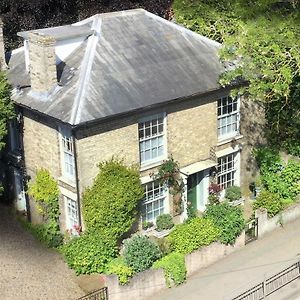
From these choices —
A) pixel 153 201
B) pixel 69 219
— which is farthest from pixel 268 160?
pixel 69 219

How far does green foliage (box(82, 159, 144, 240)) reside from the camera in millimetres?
22734

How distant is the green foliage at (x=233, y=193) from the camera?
27.4m

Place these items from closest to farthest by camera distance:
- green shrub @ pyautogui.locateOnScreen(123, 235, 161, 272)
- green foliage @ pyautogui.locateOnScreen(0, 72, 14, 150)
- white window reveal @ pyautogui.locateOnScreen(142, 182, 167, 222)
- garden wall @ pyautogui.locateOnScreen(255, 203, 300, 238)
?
green shrub @ pyautogui.locateOnScreen(123, 235, 161, 272), green foliage @ pyautogui.locateOnScreen(0, 72, 14, 150), white window reveal @ pyautogui.locateOnScreen(142, 182, 167, 222), garden wall @ pyautogui.locateOnScreen(255, 203, 300, 238)

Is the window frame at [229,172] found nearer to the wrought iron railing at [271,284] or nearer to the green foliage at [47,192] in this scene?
the wrought iron railing at [271,284]

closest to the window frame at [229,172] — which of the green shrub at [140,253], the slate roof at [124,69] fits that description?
the slate roof at [124,69]

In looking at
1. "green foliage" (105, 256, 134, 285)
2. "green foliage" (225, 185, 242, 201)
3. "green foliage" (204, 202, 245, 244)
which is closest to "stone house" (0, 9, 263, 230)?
"green foliage" (225, 185, 242, 201)

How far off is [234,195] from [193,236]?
4700 mm

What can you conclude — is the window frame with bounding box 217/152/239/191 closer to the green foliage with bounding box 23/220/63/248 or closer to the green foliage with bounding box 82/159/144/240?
the green foliage with bounding box 82/159/144/240

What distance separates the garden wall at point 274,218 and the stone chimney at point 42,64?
9.39 metres

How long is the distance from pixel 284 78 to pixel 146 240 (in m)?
7.82

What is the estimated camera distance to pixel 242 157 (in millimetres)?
28141

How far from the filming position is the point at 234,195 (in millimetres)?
27391

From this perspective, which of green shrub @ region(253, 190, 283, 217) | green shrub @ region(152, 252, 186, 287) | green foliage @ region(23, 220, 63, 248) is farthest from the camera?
green shrub @ region(253, 190, 283, 217)

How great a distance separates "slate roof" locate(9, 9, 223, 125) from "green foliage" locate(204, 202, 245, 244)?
4.57 m
